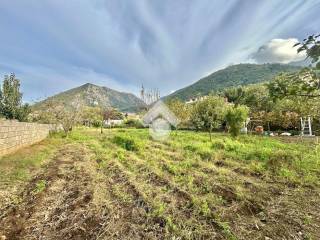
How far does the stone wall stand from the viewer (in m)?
8.60

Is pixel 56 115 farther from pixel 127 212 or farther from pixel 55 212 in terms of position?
pixel 127 212

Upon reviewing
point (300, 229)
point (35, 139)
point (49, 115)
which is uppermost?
point (49, 115)

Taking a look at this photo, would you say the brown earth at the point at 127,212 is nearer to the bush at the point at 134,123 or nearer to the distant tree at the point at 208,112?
the distant tree at the point at 208,112

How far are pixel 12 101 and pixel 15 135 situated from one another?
7.39 m

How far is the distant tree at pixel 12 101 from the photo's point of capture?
16.0m

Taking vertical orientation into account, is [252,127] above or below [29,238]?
above

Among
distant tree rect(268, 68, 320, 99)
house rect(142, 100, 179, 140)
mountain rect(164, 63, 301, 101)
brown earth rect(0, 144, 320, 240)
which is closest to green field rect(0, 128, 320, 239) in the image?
brown earth rect(0, 144, 320, 240)

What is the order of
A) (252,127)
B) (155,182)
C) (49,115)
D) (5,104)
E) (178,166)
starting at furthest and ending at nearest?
(252,127) < (49,115) < (5,104) < (178,166) < (155,182)

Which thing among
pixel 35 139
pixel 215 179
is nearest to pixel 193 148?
pixel 215 179

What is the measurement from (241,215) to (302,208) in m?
1.14

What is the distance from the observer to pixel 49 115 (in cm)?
2141

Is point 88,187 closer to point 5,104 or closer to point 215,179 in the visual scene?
point 215,179

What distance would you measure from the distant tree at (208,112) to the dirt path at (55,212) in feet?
49.2

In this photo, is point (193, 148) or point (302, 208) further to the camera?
point (193, 148)
